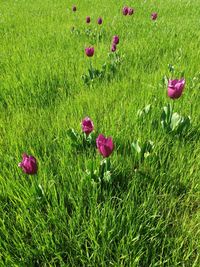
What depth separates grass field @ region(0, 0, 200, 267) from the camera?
1373mm

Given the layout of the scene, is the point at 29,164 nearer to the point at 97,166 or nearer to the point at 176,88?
the point at 97,166

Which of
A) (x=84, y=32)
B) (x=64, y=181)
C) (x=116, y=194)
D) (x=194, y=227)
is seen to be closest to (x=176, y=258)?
(x=194, y=227)

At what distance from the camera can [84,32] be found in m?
5.01

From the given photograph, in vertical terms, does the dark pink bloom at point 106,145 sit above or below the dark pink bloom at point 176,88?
below

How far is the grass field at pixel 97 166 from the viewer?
4.50ft

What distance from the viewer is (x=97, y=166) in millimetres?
1728

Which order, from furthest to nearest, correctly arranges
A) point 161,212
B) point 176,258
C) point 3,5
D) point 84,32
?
1. point 3,5
2. point 84,32
3. point 161,212
4. point 176,258

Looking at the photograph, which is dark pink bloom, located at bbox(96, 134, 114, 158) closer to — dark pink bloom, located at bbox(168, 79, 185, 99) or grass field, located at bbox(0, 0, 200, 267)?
grass field, located at bbox(0, 0, 200, 267)

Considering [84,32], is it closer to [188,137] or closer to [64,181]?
[188,137]

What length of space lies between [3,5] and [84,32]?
4516mm

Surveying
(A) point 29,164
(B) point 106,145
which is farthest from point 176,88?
(A) point 29,164

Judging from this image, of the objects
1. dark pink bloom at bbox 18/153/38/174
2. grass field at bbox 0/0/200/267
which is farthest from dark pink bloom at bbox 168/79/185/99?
dark pink bloom at bbox 18/153/38/174

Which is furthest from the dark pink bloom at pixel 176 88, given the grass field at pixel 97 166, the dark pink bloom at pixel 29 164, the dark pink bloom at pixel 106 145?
the dark pink bloom at pixel 29 164

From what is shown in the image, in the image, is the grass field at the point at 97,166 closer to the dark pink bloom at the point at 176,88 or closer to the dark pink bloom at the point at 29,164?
the dark pink bloom at the point at 29,164
